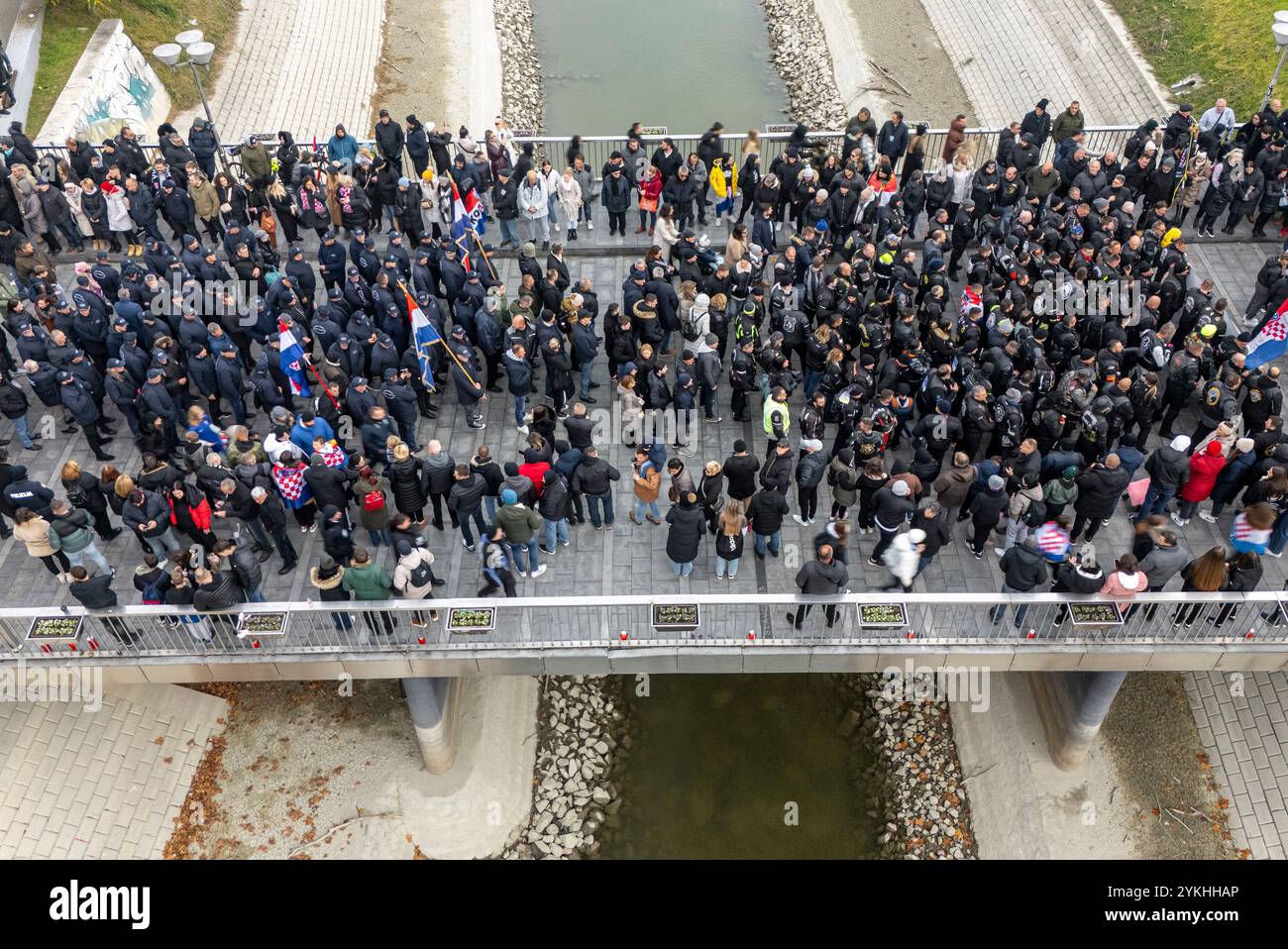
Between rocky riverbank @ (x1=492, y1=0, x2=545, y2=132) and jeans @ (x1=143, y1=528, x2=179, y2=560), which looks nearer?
jeans @ (x1=143, y1=528, x2=179, y2=560)

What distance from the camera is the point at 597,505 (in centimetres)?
1505

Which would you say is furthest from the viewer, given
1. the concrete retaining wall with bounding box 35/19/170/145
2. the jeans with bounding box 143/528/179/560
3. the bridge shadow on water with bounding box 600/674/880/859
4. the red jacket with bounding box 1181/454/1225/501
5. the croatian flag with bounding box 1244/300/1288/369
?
the concrete retaining wall with bounding box 35/19/170/145

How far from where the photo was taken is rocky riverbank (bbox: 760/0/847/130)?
33.0m

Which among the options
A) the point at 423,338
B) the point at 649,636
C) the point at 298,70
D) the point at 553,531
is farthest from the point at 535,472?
the point at 298,70

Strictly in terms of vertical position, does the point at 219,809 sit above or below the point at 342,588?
below

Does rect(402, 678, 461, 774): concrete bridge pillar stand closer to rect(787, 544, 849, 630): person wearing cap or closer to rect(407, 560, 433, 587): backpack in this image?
rect(407, 560, 433, 587): backpack

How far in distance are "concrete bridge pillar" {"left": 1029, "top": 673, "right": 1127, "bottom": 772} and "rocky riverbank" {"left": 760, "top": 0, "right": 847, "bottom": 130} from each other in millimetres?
20515

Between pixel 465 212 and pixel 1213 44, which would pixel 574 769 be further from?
pixel 1213 44

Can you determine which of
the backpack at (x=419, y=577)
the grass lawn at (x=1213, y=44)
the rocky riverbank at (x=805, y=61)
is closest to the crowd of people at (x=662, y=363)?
the backpack at (x=419, y=577)

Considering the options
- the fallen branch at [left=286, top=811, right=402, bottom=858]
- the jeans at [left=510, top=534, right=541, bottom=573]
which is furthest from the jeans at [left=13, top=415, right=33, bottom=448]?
the jeans at [left=510, top=534, right=541, bottom=573]

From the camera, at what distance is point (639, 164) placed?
20.0 m

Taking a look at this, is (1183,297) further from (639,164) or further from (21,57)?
(21,57)

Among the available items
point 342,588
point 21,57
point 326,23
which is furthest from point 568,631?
point 326,23

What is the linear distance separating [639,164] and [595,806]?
39.4 feet
